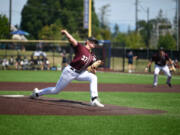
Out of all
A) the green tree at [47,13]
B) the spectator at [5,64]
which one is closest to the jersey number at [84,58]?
the spectator at [5,64]

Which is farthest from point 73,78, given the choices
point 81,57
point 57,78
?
point 57,78

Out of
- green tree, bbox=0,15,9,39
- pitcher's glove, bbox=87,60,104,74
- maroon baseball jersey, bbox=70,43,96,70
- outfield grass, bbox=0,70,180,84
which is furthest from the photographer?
green tree, bbox=0,15,9,39

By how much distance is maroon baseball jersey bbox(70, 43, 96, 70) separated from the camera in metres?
9.65

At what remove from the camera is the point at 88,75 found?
995 cm

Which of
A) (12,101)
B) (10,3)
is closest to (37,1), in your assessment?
(10,3)

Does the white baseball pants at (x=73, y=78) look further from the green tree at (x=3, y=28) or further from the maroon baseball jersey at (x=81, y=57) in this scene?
the green tree at (x=3, y=28)

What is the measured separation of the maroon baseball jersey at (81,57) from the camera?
965 centimetres

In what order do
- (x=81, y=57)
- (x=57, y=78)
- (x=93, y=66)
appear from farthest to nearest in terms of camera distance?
1. (x=57, y=78)
2. (x=93, y=66)
3. (x=81, y=57)

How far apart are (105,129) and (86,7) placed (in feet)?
91.9

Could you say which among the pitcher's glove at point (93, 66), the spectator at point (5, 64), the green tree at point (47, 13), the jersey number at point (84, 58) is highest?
the green tree at point (47, 13)

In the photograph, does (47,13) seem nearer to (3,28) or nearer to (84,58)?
(3,28)

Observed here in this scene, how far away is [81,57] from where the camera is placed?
970 cm

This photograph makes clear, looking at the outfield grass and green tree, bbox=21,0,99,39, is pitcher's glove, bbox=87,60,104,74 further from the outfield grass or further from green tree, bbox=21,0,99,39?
green tree, bbox=21,0,99,39

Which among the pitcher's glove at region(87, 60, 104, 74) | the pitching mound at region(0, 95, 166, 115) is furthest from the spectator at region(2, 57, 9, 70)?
the pitcher's glove at region(87, 60, 104, 74)
